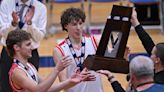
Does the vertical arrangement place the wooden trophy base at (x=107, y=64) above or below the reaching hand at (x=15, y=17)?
below

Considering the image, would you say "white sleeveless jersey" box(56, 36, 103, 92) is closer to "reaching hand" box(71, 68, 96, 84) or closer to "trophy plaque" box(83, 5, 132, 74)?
"trophy plaque" box(83, 5, 132, 74)

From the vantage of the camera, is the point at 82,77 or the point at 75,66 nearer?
the point at 82,77

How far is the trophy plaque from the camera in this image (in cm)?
438

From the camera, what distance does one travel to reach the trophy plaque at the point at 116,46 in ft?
14.4

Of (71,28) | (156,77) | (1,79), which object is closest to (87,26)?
(1,79)

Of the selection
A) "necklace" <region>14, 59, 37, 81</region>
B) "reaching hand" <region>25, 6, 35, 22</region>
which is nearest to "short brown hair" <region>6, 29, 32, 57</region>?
"necklace" <region>14, 59, 37, 81</region>

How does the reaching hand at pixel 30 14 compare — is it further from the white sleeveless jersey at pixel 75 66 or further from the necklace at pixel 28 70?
the necklace at pixel 28 70

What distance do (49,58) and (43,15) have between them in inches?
139

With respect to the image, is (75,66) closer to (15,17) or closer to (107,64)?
(107,64)

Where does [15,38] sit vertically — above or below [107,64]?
above

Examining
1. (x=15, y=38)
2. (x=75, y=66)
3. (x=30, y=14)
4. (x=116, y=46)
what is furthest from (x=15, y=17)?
(x=116, y=46)

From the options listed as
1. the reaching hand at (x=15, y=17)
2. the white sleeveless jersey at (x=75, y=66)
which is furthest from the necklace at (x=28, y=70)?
the reaching hand at (x=15, y=17)

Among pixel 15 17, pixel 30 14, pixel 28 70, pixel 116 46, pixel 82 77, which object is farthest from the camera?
pixel 30 14

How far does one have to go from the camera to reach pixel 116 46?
4523mm
